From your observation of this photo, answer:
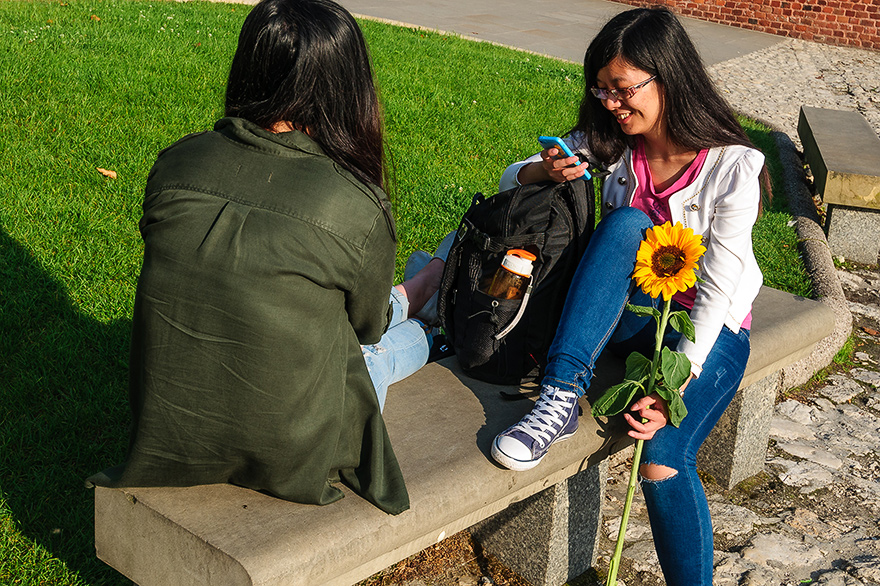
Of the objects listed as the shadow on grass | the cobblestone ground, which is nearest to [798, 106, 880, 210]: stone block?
the cobblestone ground

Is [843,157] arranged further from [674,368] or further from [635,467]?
[635,467]

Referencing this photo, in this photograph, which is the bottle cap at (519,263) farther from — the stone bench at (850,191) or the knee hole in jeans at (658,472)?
the stone bench at (850,191)

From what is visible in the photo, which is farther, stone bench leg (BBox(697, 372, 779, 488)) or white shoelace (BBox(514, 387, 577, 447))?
stone bench leg (BBox(697, 372, 779, 488))

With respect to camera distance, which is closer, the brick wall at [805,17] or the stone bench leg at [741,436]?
the stone bench leg at [741,436]

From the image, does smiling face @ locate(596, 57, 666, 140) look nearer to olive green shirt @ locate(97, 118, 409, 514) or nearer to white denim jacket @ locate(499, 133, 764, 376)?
white denim jacket @ locate(499, 133, 764, 376)

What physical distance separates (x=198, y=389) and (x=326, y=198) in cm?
49

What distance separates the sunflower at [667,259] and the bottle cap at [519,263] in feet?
1.20

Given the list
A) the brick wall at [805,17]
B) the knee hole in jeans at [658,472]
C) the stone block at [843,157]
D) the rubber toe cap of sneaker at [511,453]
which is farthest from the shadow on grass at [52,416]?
the brick wall at [805,17]

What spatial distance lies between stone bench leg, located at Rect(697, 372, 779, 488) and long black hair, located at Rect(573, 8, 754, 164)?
102 centimetres

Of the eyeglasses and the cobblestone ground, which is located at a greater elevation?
the eyeglasses

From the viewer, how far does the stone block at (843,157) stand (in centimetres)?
564

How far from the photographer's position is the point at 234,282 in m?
1.76

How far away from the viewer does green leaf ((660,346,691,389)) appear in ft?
7.91

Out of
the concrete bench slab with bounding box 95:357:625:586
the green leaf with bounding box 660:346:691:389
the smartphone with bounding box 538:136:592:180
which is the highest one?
the smartphone with bounding box 538:136:592:180
